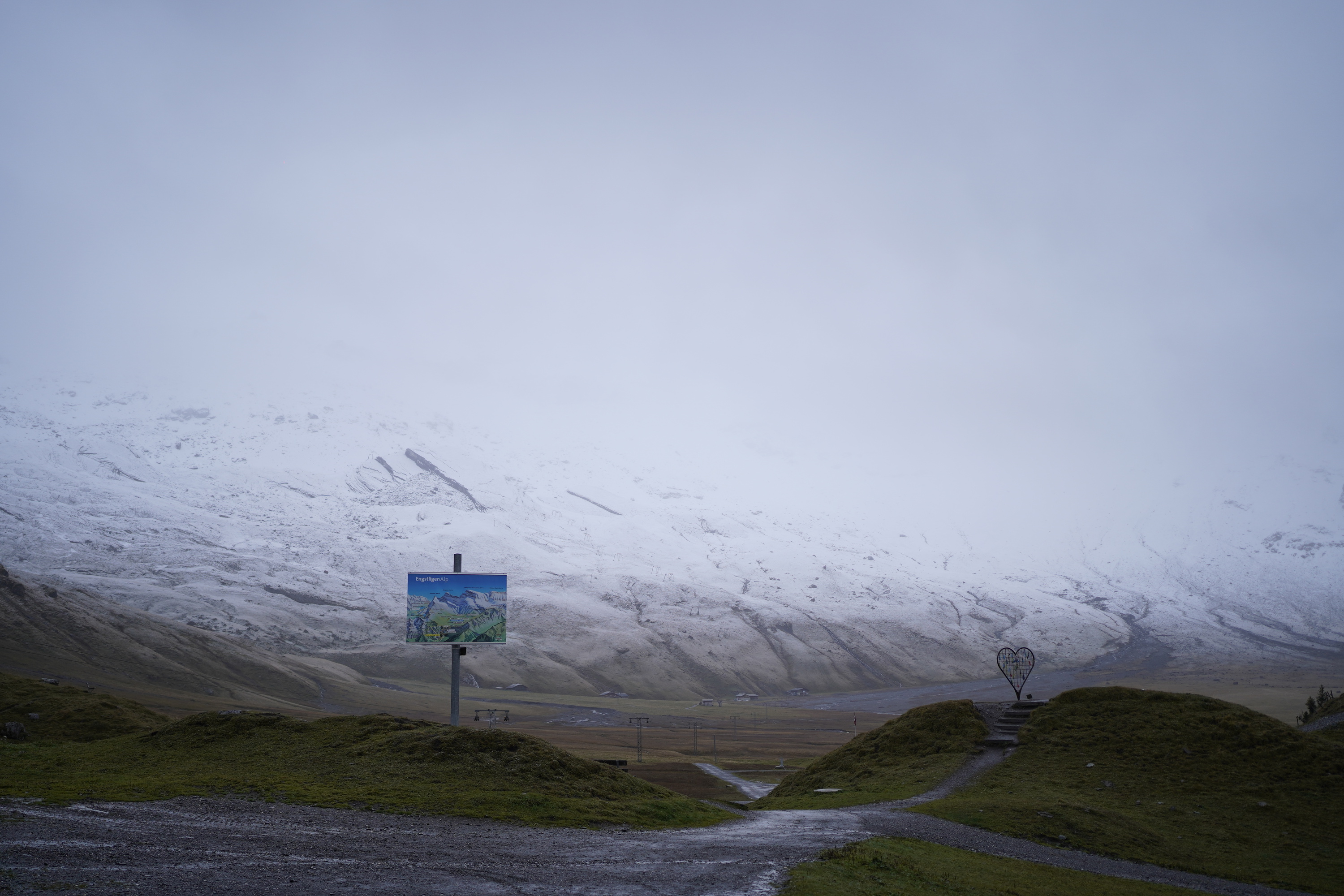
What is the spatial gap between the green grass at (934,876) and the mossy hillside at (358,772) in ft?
27.1

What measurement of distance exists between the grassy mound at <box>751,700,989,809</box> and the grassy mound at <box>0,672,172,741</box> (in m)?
32.3

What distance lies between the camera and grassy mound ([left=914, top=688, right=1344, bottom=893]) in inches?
1072

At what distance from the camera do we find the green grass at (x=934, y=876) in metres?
19.2

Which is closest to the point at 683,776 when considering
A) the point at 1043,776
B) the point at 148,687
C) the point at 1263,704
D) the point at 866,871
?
the point at 1043,776

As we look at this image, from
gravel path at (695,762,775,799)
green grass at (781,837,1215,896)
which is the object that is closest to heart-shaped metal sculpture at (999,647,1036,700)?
gravel path at (695,762,775,799)

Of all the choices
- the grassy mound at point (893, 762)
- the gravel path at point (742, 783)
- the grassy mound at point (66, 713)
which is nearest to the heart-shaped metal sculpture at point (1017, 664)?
the grassy mound at point (893, 762)

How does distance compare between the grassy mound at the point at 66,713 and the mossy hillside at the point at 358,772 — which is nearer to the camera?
the mossy hillside at the point at 358,772

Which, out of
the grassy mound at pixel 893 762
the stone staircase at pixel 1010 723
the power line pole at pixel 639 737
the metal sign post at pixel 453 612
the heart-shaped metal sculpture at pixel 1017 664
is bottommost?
the power line pole at pixel 639 737

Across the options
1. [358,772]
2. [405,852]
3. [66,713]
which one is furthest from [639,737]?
[405,852]

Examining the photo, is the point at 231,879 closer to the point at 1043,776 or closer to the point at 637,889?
the point at 637,889

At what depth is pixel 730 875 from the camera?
19.6 meters

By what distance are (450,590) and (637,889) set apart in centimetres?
2820

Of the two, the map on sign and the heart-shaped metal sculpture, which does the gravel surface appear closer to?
the map on sign

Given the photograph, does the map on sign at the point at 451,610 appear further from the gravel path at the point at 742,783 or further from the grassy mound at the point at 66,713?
the gravel path at the point at 742,783
